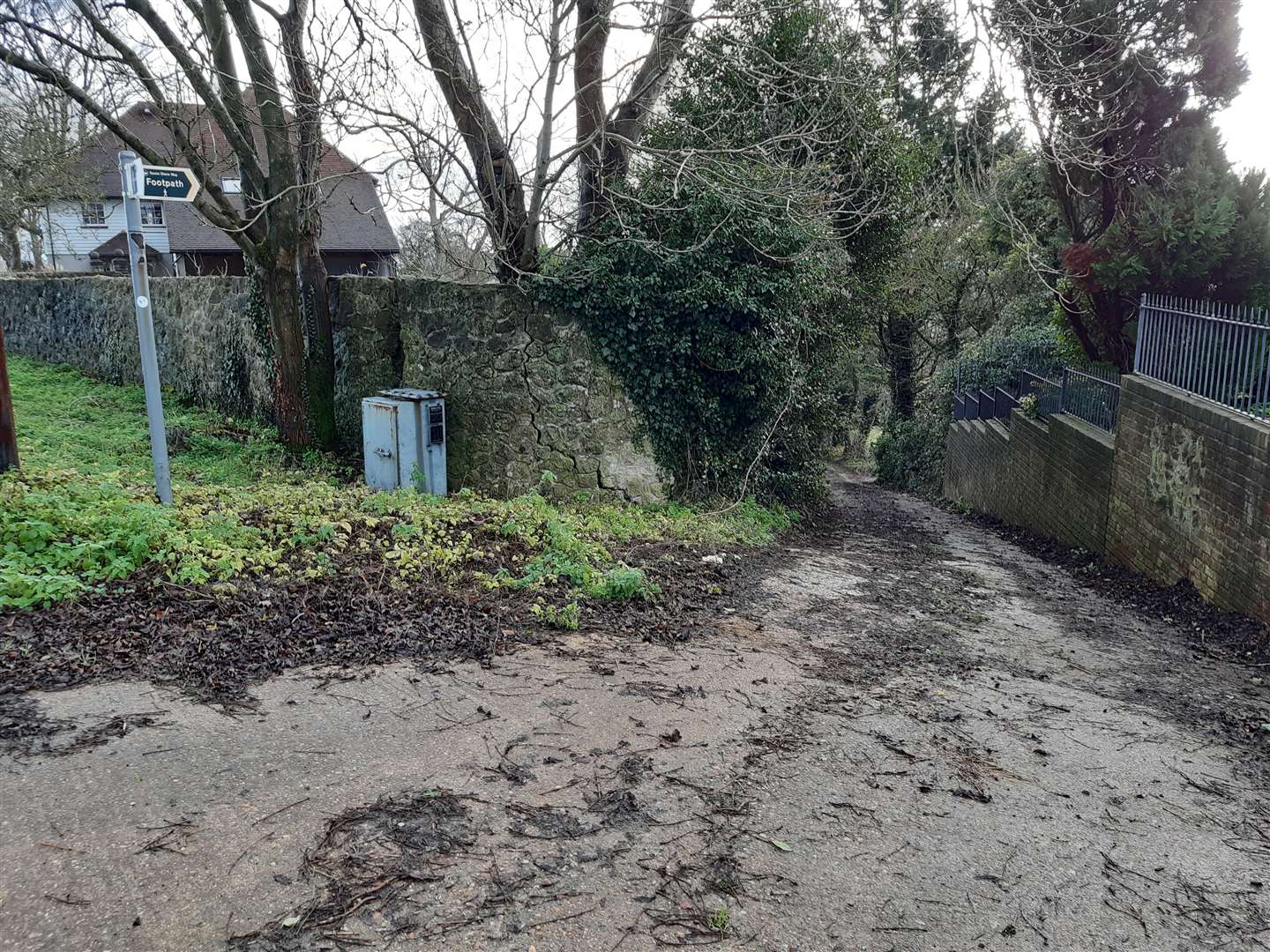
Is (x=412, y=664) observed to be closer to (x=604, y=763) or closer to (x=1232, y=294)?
(x=604, y=763)

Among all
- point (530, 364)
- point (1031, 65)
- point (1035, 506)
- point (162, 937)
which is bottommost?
point (1035, 506)

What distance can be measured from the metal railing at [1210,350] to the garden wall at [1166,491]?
0.16m

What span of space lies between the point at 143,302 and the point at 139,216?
0.63 meters

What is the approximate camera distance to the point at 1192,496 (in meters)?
8.58

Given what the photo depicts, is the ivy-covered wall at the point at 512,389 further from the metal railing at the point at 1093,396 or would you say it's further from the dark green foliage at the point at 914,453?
the dark green foliage at the point at 914,453

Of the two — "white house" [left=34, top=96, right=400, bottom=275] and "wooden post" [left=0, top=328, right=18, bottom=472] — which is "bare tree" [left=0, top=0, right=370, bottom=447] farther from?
"white house" [left=34, top=96, right=400, bottom=275]

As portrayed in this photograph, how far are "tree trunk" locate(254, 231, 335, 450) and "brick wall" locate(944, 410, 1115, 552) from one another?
9.88 metres

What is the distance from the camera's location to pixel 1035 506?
1477cm

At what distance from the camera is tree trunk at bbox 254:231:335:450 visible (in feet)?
37.7

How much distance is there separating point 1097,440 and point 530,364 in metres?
7.22

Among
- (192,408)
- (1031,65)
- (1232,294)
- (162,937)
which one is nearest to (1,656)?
(162,937)

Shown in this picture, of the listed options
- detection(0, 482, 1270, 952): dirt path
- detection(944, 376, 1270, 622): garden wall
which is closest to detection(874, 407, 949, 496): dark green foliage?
detection(944, 376, 1270, 622): garden wall

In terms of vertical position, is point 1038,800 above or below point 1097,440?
below

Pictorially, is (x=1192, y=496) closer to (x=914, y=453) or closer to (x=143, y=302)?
(x=143, y=302)
